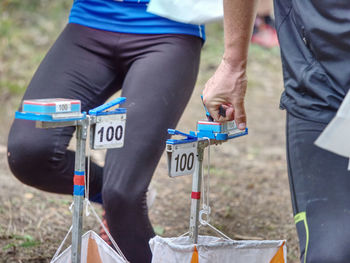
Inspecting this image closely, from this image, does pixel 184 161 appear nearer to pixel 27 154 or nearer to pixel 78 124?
pixel 78 124

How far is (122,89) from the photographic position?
227cm

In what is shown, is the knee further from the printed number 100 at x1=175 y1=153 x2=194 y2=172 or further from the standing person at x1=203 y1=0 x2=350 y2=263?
the standing person at x1=203 y1=0 x2=350 y2=263

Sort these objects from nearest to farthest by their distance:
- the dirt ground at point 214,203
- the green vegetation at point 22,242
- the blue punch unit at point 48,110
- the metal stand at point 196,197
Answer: the blue punch unit at point 48,110 → the metal stand at point 196,197 → the green vegetation at point 22,242 → the dirt ground at point 214,203

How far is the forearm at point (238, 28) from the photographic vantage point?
1.68 meters

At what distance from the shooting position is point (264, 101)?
21.6 feet

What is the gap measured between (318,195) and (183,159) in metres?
0.57

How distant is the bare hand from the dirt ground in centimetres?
35

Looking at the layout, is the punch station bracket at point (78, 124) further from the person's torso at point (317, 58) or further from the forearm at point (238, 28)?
the person's torso at point (317, 58)

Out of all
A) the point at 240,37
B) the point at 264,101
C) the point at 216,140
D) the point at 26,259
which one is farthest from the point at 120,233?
the point at 264,101

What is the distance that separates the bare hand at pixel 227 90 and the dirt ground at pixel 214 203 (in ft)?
1.16

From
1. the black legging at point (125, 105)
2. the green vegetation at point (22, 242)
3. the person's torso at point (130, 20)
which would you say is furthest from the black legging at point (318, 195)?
the green vegetation at point (22, 242)

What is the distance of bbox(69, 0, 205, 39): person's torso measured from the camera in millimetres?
2299

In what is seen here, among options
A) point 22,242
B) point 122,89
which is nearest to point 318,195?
point 122,89

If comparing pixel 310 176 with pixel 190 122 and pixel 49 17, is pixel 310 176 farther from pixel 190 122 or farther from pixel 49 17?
pixel 49 17
